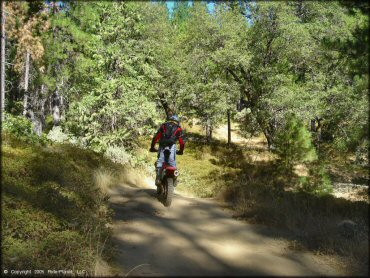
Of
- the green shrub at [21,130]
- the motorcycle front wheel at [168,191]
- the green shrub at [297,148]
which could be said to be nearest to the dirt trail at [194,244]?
the motorcycle front wheel at [168,191]

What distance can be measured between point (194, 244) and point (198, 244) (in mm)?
78

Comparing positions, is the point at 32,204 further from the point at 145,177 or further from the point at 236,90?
the point at 236,90

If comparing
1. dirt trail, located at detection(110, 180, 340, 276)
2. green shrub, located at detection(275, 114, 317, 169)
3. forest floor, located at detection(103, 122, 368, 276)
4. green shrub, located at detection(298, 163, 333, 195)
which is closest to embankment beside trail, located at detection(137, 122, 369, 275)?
forest floor, located at detection(103, 122, 368, 276)

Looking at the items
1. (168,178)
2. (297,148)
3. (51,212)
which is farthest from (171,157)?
(297,148)

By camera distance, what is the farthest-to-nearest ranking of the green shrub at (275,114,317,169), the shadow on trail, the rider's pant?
1. the green shrub at (275,114,317,169)
2. the rider's pant
3. the shadow on trail

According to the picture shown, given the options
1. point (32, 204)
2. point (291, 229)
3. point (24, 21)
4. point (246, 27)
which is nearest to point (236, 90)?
point (246, 27)

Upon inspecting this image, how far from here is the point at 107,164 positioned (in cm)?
1170

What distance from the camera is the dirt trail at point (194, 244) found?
496cm

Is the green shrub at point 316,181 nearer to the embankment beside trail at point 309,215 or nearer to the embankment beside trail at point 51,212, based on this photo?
the embankment beside trail at point 309,215

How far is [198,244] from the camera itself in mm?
6207

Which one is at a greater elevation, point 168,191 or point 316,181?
point 168,191

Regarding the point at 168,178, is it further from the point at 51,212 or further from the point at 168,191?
the point at 51,212

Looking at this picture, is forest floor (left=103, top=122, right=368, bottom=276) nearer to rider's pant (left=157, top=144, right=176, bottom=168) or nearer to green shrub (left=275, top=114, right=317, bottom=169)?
rider's pant (left=157, top=144, right=176, bottom=168)

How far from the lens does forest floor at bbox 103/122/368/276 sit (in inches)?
196
